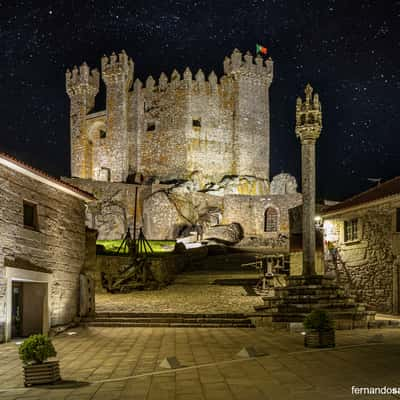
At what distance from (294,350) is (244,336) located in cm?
307

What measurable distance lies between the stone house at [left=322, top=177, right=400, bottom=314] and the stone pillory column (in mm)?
3578

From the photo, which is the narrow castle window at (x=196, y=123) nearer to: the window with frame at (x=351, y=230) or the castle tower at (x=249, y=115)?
the castle tower at (x=249, y=115)

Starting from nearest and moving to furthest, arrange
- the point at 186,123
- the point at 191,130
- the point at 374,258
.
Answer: the point at 374,258 → the point at 186,123 → the point at 191,130

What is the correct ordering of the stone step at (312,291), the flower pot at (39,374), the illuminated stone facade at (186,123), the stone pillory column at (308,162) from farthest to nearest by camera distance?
the illuminated stone facade at (186,123) → the stone pillory column at (308,162) → the stone step at (312,291) → the flower pot at (39,374)

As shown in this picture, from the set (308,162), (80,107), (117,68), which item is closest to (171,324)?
(308,162)

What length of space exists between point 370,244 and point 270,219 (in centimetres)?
2743

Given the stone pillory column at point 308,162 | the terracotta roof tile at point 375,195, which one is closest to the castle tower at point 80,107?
the terracotta roof tile at point 375,195

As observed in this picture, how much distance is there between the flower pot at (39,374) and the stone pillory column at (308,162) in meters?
12.1

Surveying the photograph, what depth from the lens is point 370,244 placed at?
22.5 metres

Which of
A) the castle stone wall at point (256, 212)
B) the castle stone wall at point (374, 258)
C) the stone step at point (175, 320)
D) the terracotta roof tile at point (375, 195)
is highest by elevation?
the castle stone wall at point (256, 212)

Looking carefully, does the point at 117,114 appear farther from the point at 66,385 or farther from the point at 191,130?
the point at 66,385

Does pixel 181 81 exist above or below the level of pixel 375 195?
above

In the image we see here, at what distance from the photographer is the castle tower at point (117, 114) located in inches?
2291

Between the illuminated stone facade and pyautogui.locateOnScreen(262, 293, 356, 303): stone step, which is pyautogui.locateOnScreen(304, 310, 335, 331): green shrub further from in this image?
the illuminated stone facade
